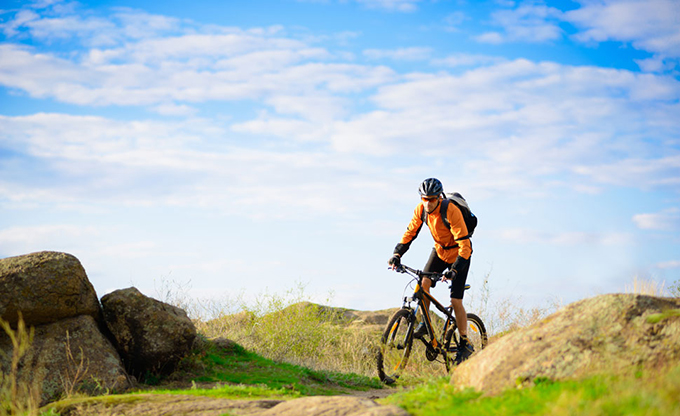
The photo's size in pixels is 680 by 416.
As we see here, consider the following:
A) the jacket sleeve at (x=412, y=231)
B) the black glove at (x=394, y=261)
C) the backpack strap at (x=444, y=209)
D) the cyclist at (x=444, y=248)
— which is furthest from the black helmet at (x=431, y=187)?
the black glove at (x=394, y=261)

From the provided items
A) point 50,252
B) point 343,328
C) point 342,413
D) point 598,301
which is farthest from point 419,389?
point 343,328

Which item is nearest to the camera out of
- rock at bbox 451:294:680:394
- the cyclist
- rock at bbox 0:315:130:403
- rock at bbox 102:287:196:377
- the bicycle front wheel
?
rock at bbox 451:294:680:394

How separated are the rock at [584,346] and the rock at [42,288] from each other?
6.90 metres

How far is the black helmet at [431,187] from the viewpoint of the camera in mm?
9180

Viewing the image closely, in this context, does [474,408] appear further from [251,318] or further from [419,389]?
[251,318]

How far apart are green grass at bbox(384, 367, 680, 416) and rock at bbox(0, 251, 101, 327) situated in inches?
259

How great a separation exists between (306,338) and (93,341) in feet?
23.1

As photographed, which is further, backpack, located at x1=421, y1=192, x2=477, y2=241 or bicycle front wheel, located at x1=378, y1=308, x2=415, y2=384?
backpack, located at x1=421, y1=192, x2=477, y2=241

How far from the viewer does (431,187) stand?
9195 millimetres

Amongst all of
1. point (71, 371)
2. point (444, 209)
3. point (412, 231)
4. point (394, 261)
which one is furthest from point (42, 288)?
point (444, 209)

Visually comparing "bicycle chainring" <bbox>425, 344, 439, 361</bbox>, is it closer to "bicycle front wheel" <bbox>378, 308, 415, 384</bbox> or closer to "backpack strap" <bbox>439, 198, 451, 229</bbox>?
"bicycle front wheel" <bbox>378, 308, 415, 384</bbox>

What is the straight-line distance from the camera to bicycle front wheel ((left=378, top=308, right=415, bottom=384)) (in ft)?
30.1

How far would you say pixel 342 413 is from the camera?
15.5 feet

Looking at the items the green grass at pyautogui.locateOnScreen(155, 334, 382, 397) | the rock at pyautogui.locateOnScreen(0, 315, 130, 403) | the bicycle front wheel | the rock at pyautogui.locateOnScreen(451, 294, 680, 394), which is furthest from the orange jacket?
the rock at pyautogui.locateOnScreen(0, 315, 130, 403)
